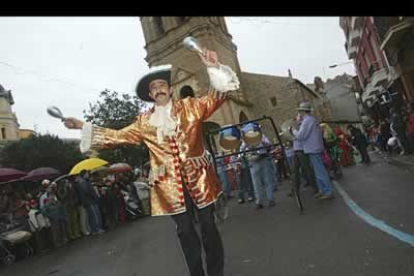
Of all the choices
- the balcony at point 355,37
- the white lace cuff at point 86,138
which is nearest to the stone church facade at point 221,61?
the balcony at point 355,37

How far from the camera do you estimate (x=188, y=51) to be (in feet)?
102

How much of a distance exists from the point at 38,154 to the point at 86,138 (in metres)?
32.1

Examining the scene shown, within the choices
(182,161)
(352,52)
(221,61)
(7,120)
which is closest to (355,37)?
(352,52)

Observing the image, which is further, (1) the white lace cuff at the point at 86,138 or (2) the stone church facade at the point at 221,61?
(2) the stone church facade at the point at 221,61

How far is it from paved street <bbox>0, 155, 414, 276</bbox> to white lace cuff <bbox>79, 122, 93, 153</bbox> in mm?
1568

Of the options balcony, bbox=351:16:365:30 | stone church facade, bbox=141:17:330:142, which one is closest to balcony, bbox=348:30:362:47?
balcony, bbox=351:16:365:30

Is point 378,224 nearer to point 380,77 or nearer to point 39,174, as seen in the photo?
point 39,174

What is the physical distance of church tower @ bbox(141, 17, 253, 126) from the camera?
30911 mm

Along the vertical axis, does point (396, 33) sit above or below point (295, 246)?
above

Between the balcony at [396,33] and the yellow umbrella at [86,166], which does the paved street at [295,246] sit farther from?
the balcony at [396,33]

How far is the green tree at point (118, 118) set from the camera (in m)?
24.9

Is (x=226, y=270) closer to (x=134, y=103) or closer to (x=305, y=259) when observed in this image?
(x=305, y=259)

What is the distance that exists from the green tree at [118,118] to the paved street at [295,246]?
17.0 meters

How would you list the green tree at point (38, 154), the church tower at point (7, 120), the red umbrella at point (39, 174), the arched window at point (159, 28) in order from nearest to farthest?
the red umbrella at point (39, 174)
the green tree at point (38, 154)
the arched window at point (159, 28)
the church tower at point (7, 120)
